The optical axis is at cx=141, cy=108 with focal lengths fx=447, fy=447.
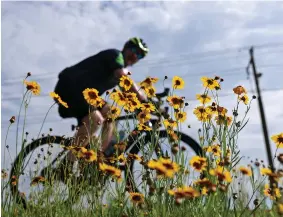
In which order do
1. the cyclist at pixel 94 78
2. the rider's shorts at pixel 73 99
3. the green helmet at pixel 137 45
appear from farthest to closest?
the green helmet at pixel 137 45 < the rider's shorts at pixel 73 99 < the cyclist at pixel 94 78

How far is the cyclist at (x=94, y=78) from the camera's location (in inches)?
191

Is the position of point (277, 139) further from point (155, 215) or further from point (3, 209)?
point (3, 209)

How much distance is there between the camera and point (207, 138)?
2.48m

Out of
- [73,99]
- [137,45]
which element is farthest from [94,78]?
[137,45]

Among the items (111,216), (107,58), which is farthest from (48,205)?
(107,58)

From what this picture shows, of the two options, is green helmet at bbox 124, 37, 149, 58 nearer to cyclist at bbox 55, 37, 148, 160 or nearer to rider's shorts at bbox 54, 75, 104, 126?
cyclist at bbox 55, 37, 148, 160

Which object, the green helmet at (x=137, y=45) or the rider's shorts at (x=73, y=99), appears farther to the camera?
the green helmet at (x=137, y=45)

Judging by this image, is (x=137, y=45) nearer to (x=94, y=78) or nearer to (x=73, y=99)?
(x=94, y=78)

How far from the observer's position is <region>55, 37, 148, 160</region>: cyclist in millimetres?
4844

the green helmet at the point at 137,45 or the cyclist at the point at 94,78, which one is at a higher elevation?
the green helmet at the point at 137,45

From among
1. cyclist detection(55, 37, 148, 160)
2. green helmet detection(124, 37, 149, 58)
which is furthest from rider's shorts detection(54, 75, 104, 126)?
green helmet detection(124, 37, 149, 58)

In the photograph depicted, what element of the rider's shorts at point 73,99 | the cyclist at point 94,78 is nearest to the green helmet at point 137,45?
the cyclist at point 94,78

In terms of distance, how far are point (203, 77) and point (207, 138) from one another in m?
0.42

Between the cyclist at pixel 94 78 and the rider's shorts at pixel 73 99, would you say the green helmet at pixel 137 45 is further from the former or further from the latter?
the rider's shorts at pixel 73 99
